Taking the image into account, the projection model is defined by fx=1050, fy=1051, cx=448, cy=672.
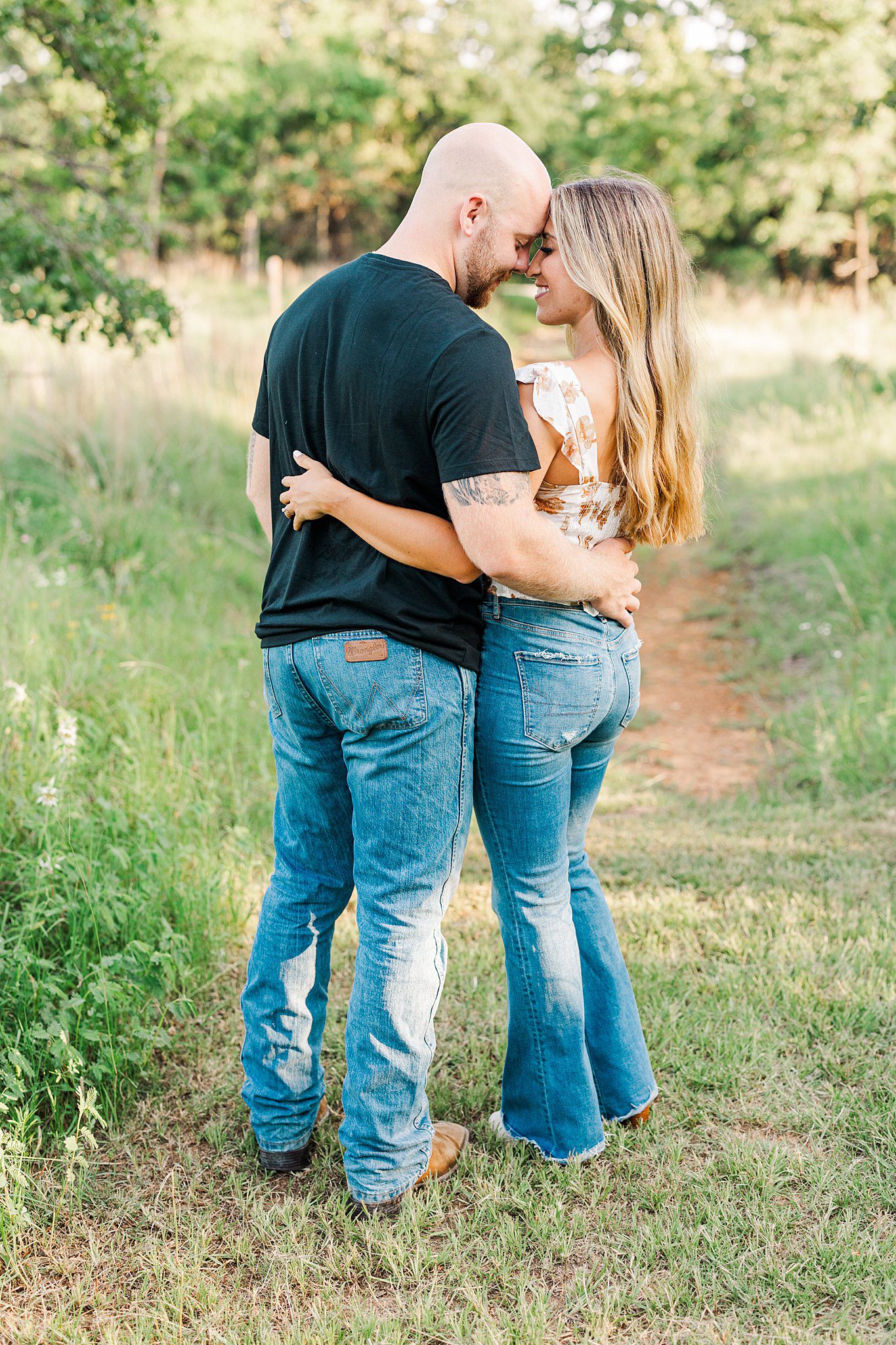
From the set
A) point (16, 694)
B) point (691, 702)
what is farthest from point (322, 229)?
point (16, 694)

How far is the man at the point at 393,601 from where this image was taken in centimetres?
201

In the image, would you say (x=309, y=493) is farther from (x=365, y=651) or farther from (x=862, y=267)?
(x=862, y=267)

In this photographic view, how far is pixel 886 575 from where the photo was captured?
21.4ft

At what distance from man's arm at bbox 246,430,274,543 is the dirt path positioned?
3.20 metres

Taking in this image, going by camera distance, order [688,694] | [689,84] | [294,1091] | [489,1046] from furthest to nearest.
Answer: [689,84], [688,694], [489,1046], [294,1091]

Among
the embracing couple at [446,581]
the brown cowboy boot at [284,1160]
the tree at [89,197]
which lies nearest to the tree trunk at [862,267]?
the tree at [89,197]

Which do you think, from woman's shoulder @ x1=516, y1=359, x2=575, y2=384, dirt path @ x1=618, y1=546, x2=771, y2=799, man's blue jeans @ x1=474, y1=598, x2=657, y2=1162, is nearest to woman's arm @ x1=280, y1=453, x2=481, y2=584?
man's blue jeans @ x1=474, y1=598, x2=657, y2=1162

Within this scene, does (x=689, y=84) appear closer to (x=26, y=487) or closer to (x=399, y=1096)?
(x=26, y=487)

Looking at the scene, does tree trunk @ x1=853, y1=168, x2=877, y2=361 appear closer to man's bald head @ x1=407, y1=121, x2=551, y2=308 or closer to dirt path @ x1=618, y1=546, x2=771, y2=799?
dirt path @ x1=618, y1=546, x2=771, y2=799

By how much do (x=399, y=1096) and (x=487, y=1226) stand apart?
0.38 m

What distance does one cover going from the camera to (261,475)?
2.51 m

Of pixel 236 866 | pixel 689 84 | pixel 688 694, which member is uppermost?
pixel 689 84

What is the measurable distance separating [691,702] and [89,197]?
16.0ft

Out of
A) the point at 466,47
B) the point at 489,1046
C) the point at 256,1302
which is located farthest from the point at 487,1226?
the point at 466,47
